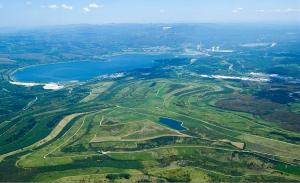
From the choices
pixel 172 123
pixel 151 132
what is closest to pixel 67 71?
pixel 172 123

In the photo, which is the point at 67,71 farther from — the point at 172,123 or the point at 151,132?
the point at 151,132

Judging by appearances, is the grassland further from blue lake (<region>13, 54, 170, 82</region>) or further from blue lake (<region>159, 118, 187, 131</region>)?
blue lake (<region>13, 54, 170, 82</region>)

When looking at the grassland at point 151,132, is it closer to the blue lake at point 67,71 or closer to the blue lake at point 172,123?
the blue lake at point 172,123

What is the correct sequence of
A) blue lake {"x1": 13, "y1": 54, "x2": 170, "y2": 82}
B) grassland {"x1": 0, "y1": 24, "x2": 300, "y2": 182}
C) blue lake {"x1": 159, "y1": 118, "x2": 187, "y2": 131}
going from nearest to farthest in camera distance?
grassland {"x1": 0, "y1": 24, "x2": 300, "y2": 182}, blue lake {"x1": 159, "y1": 118, "x2": 187, "y2": 131}, blue lake {"x1": 13, "y1": 54, "x2": 170, "y2": 82}

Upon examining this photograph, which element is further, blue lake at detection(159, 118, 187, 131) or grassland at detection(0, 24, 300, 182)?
blue lake at detection(159, 118, 187, 131)

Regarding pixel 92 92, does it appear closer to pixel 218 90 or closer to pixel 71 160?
pixel 218 90

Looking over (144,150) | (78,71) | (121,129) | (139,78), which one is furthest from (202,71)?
(144,150)

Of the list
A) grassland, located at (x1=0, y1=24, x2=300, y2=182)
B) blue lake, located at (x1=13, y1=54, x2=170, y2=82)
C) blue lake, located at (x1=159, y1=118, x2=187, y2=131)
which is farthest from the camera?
blue lake, located at (x1=13, y1=54, x2=170, y2=82)

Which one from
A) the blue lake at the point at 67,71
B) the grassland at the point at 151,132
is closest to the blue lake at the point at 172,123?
the grassland at the point at 151,132

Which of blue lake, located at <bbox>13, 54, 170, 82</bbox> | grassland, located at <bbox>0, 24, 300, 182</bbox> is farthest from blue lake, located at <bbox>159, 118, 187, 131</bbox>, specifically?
blue lake, located at <bbox>13, 54, 170, 82</bbox>
